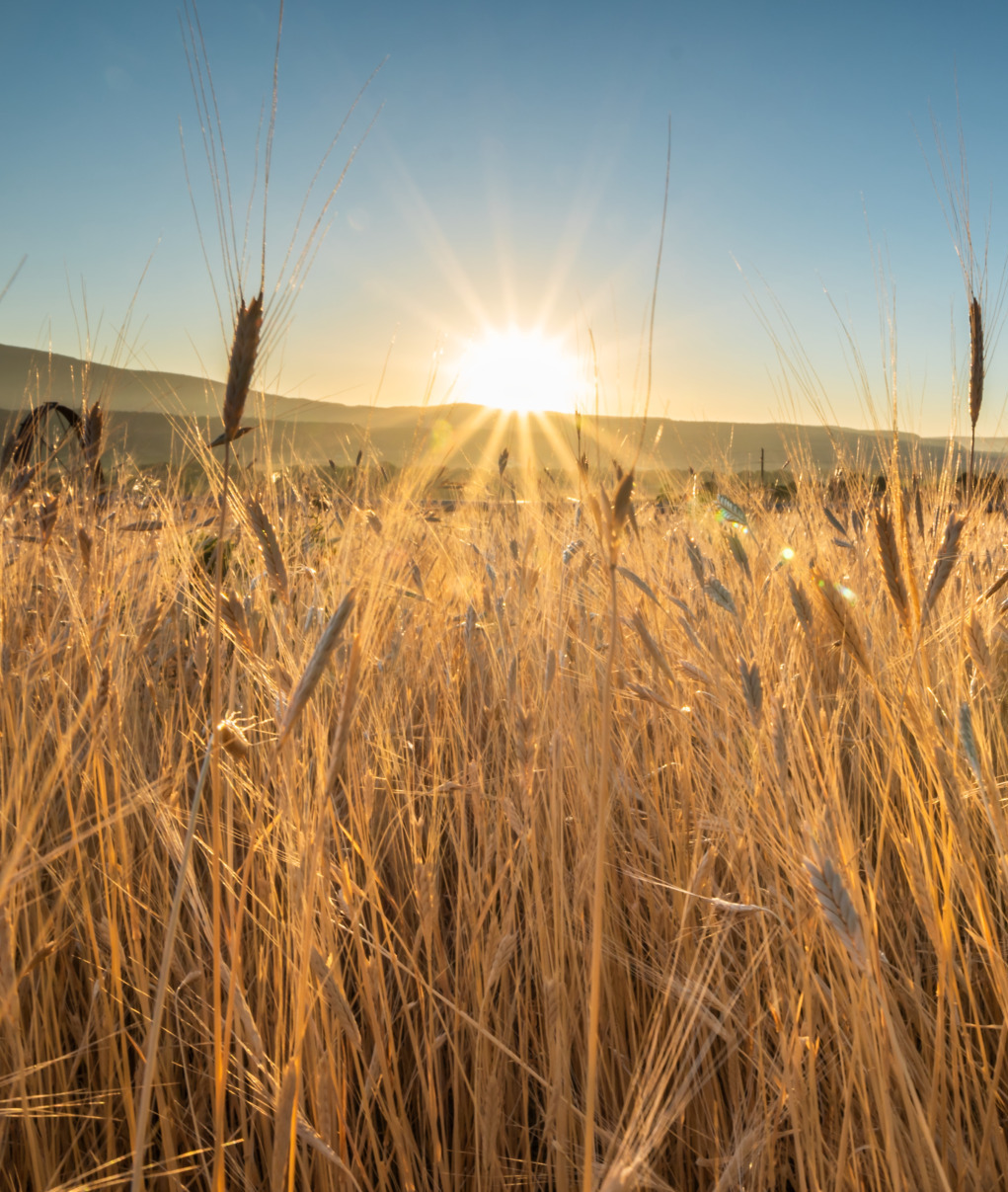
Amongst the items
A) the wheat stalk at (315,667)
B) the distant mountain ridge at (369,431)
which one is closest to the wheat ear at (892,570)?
the distant mountain ridge at (369,431)

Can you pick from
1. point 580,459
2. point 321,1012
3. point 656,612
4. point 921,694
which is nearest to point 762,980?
point 921,694

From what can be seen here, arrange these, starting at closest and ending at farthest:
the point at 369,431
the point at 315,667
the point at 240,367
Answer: the point at 315,667
the point at 240,367
the point at 369,431

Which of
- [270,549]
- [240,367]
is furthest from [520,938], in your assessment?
[240,367]

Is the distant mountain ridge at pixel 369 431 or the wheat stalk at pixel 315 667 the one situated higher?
the distant mountain ridge at pixel 369 431

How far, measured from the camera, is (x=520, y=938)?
98cm

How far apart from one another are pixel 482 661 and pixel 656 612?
41cm

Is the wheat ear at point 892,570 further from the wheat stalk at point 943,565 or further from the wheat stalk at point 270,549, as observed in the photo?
the wheat stalk at point 270,549

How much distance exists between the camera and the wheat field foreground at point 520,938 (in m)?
0.56

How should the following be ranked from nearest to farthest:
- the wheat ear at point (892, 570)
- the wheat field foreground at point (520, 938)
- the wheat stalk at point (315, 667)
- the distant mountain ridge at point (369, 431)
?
the wheat stalk at point (315, 667), the wheat field foreground at point (520, 938), the wheat ear at point (892, 570), the distant mountain ridge at point (369, 431)

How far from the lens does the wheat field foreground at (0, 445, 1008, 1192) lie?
0.56 m

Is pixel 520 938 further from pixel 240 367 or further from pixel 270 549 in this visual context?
pixel 240 367

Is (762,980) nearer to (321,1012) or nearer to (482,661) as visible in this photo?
(321,1012)

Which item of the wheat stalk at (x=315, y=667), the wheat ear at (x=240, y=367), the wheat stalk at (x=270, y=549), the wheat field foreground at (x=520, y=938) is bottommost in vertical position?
the wheat field foreground at (x=520, y=938)

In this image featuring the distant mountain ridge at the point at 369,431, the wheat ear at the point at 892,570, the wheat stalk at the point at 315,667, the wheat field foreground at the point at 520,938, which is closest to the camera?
the wheat stalk at the point at 315,667
